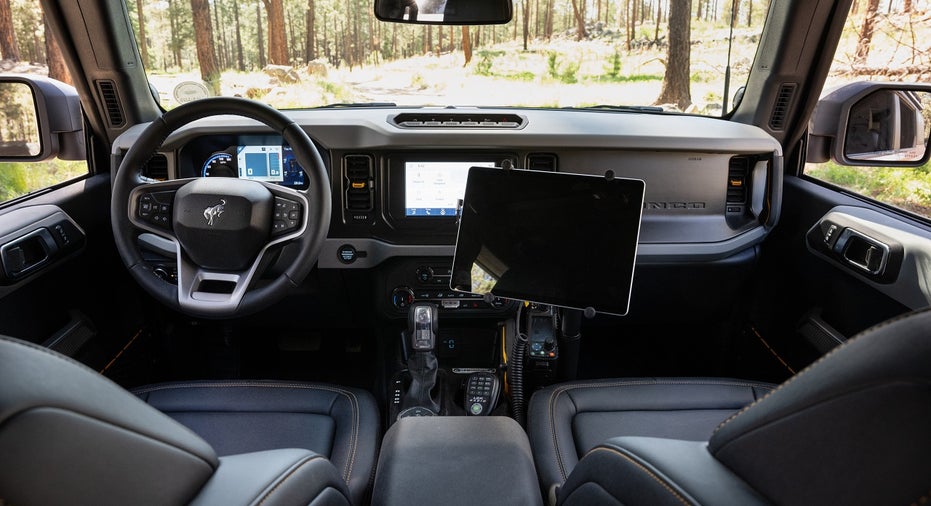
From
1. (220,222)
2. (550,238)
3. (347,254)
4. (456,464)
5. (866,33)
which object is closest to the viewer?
(456,464)

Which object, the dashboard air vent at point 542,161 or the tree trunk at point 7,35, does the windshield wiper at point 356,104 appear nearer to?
the dashboard air vent at point 542,161

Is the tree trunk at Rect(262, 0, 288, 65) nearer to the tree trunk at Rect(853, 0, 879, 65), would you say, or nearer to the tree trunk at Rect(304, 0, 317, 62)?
the tree trunk at Rect(304, 0, 317, 62)

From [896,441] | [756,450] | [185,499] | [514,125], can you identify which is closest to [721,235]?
[514,125]

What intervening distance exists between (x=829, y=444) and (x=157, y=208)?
6.32 ft

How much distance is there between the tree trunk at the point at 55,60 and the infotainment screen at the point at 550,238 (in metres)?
1.85

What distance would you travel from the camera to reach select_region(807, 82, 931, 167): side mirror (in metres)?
2.46

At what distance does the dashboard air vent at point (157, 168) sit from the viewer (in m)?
2.61

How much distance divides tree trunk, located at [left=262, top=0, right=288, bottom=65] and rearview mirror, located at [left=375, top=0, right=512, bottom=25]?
1054 millimetres

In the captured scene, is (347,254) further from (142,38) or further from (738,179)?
(738,179)

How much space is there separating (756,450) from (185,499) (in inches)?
32.6

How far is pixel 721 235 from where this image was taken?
9.23 feet

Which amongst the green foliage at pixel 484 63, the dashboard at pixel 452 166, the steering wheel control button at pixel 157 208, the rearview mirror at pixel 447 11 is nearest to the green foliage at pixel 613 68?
the dashboard at pixel 452 166

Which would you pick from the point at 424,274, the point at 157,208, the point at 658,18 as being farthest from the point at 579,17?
the point at 157,208

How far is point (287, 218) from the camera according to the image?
6.86 feet
